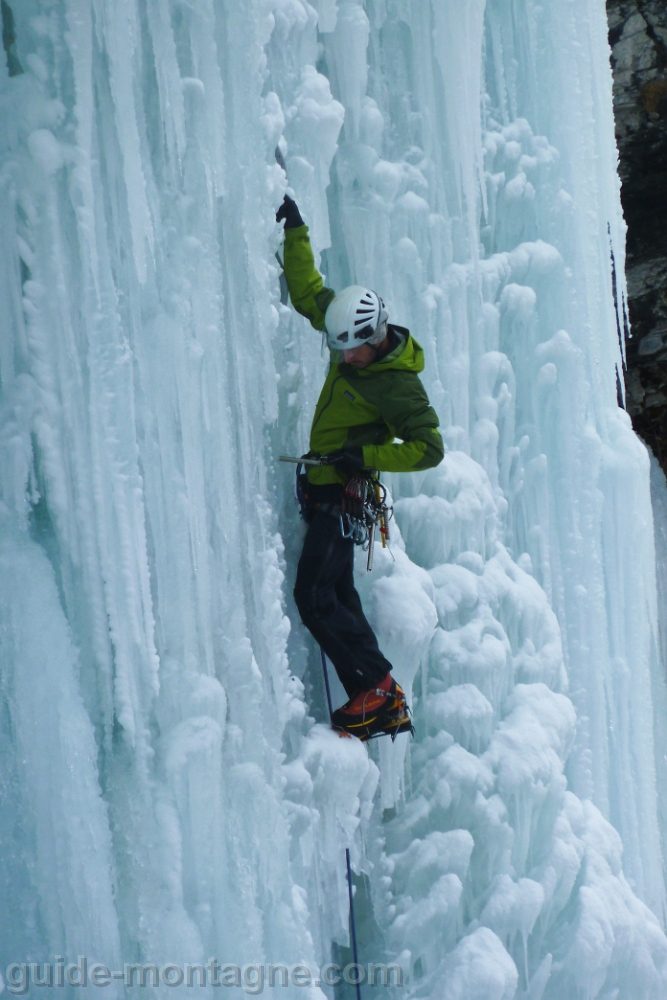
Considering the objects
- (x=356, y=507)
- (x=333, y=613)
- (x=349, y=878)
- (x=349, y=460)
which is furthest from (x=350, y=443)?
(x=349, y=878)

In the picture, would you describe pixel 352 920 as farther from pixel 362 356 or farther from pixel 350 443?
pixel 362 356

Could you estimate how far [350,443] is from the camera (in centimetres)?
335

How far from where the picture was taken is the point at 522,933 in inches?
150

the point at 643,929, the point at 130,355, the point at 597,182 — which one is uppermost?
the point at 597,182

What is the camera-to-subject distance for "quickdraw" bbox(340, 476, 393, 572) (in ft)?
10.9

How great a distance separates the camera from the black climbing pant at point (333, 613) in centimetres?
332

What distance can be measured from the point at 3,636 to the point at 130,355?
0.83 m

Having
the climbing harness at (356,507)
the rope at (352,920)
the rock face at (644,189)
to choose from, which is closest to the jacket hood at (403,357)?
the climbing harness at (356,507)

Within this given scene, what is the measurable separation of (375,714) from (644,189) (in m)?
4.63

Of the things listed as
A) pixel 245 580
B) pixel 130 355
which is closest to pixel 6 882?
pixel 245 580

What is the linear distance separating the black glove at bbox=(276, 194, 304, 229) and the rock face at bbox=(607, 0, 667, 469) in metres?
3.99

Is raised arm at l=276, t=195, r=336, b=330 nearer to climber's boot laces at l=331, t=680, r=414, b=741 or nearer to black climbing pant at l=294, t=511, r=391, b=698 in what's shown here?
black climbing pant at l=294, t=511, r=391, b=698

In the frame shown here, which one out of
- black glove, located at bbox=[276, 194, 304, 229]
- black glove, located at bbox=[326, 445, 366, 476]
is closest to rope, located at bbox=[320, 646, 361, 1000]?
black glove, located at bbox=[326, 445, 366, 476]

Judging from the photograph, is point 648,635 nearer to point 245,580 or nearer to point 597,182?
point 597,182
